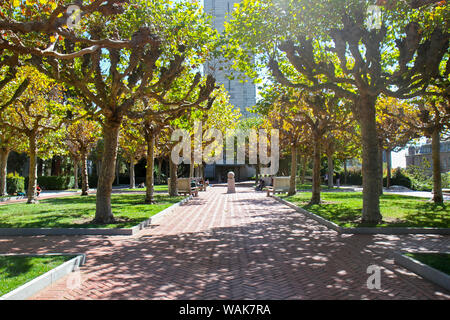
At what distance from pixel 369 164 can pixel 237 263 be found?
597cm

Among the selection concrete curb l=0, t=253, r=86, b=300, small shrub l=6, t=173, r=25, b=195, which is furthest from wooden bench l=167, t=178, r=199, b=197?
concrete curb l=0, t=253, r=86, b=300

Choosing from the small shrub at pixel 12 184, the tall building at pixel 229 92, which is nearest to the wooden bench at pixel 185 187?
the small shrub at pixel 12 184

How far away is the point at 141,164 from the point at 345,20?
151 ft

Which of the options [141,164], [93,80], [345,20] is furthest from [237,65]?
[141,164]

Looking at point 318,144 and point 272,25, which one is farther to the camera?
point 318,144

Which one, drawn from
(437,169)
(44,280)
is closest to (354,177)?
(437,169)

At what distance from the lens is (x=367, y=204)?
32.9 feet

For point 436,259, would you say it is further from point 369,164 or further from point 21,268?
point 21,268

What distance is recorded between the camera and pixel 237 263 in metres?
6.08

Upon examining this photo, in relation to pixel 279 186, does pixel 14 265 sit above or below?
below

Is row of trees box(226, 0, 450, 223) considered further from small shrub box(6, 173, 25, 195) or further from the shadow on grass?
small shrub box(6, 173, 25, 195)

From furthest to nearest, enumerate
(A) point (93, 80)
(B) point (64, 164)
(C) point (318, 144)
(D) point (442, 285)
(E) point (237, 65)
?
(B) point (64, 164) < (C) point (318, 144) < (E) point (237, 65) < (A) point (93, 80) < (D) point (442, 285)

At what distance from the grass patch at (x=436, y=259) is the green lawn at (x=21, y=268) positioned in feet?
19.6
